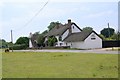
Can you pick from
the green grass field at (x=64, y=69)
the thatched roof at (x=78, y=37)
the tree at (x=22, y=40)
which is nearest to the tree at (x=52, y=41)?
the thatched roof at (x=78, y=37)

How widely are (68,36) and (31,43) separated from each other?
31621 millimetres

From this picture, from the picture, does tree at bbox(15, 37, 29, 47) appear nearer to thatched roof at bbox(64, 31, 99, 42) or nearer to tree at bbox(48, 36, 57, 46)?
tree at bbox(48, 36, 57, 46)

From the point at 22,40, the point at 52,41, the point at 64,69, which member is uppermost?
the point at 22,40

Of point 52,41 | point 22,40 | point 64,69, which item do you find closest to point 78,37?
point 52,41

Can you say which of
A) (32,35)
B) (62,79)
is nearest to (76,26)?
(32,35)

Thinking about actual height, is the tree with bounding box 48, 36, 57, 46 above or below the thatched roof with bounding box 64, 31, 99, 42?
below

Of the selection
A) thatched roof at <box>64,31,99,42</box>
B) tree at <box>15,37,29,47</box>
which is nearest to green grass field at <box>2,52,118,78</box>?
thatched roof at <box>64,31,99,42</box>

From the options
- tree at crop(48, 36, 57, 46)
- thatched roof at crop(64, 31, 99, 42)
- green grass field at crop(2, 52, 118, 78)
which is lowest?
green grass field at crop(2, 52, 118, 78)

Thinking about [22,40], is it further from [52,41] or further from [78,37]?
[78,37]

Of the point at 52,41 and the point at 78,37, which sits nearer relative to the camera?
the point at 78,37

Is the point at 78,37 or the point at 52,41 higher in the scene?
the point at 78,37

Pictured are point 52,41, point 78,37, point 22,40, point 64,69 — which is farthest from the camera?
point 22,40

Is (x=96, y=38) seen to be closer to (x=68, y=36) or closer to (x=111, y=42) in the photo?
(x=111, y=42)

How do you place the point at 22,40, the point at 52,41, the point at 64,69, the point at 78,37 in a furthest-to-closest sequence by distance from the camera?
the point at 22,40 < the point at 52,41 < the point at 78,37 < the point at 64,69
